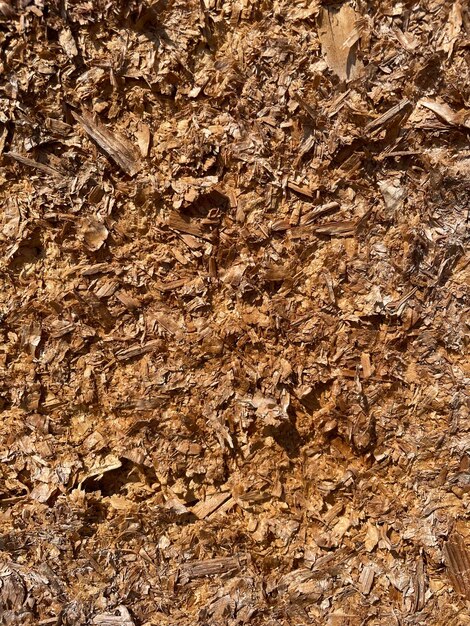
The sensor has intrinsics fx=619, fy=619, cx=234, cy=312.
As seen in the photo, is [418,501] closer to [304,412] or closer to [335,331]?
[304,412]

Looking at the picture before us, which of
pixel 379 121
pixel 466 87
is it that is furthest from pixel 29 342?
pixel 466 87

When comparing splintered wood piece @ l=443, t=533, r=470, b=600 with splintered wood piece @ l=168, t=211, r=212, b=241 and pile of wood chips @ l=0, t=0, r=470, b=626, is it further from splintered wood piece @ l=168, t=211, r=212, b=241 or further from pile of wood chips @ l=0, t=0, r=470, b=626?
splintered wood piece @ l=168, t=211, r=212, b=241

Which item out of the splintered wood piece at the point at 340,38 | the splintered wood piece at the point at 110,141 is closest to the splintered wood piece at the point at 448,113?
the splintered wood piece at the point at 340,38

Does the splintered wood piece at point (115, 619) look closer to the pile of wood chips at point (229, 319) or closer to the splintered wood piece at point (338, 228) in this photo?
the pile of wood chips at point (229, 319)

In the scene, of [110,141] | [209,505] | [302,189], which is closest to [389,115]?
[302,189]

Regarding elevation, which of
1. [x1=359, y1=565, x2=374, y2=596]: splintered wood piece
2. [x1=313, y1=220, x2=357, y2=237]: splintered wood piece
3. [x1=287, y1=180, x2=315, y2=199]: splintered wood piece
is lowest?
[x1=359, y1=565, x2=374, y2=596]: splintered wood piece

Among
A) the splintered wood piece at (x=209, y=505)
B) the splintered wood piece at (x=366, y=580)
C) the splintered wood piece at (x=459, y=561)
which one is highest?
the splintered wood piece at (x=209, y=505)

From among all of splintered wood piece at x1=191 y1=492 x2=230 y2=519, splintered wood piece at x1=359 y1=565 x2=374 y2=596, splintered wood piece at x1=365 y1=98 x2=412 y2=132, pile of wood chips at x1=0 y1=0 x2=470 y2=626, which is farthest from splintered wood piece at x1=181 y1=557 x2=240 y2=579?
splintered wood piece at x1=365 y1=98 x2=412 y2=132

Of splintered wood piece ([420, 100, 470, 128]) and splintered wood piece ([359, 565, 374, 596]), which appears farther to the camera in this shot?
splintered wood piece ([359, 565, 374, 596])
